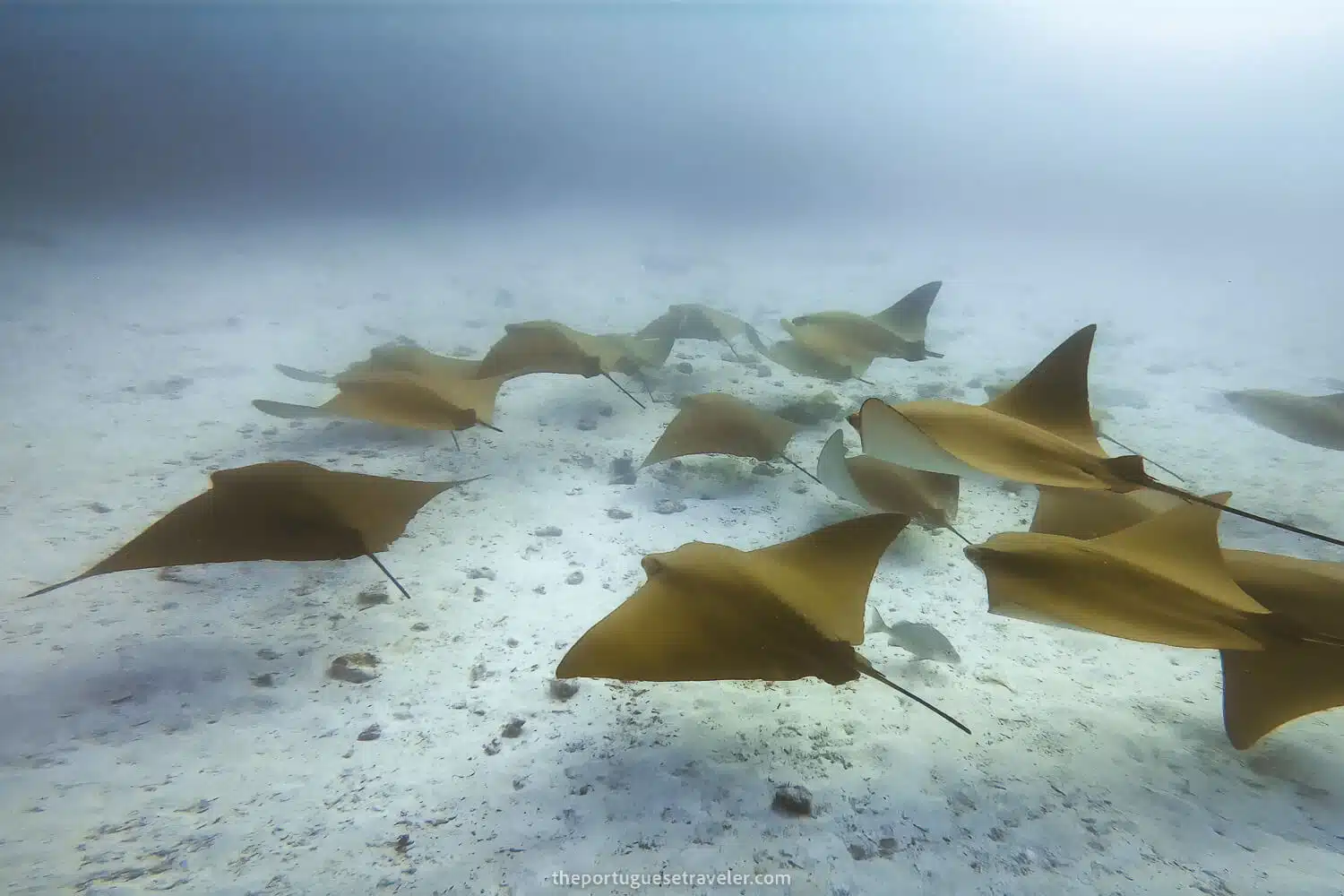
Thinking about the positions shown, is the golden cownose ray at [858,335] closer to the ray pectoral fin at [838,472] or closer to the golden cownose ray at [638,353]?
the golden cownose ray at [638,353]

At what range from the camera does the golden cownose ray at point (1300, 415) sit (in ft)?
10.2

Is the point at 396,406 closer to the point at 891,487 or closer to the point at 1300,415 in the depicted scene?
the point at 891,487

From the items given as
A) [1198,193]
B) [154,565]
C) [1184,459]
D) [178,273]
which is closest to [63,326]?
[178,273]

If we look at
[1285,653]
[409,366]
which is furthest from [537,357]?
[1285,653]

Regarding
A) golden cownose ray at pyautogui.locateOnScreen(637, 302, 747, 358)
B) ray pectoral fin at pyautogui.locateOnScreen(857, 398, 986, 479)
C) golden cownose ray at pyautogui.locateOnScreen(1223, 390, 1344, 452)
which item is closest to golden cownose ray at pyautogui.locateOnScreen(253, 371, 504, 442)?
ray pectoral fin at pyautogui.locateOnScreen(857, 398, 986, 479)

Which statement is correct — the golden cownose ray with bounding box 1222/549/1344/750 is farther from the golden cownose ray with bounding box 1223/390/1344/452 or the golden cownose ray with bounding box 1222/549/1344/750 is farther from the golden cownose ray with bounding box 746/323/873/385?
the golden cownose ray with bounding box 746/323/873/385

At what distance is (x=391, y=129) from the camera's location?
38344 millimetres

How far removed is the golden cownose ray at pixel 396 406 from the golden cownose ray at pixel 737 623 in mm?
1461

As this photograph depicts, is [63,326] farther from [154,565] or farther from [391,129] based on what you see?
[391,129]

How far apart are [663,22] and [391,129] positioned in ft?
111

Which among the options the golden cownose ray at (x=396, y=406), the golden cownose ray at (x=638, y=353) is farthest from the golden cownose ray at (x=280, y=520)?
the golden cownose ray at (x=638, y=353)

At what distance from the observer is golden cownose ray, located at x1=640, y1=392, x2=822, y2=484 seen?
2916 millimetres

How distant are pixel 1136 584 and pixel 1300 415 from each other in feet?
9.65

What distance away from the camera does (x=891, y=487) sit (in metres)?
2.54
